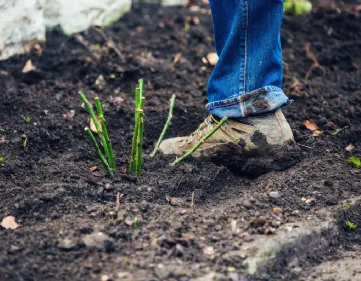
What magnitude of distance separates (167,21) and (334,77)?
136 cm

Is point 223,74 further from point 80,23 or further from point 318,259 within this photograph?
point 80,23

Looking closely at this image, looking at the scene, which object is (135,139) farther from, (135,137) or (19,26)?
(19,26)

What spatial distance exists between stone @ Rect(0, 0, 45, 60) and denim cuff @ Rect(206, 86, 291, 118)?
150cm

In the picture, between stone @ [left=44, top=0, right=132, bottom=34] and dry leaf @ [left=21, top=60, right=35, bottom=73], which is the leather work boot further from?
stone @ [left=44, top=0, right=132, bottom=34]

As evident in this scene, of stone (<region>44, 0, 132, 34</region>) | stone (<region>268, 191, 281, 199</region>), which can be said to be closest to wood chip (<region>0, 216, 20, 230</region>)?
stone (<region>268, 191, 281, 199</region>)

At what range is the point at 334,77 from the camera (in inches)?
142

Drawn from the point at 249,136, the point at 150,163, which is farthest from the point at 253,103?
the point at 150,163

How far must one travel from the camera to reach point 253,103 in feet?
8.73

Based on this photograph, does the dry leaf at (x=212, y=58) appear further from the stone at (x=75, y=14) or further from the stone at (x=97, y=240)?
the stone at (x=97, y=240)

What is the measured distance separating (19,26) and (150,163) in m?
1.43

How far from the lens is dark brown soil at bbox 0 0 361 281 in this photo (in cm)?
212

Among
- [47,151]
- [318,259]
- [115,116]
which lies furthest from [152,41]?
[318,259]

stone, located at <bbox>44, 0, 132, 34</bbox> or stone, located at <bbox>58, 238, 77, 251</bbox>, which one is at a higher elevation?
stone, located at <bbox>44, 0, 132, 34</bbox>

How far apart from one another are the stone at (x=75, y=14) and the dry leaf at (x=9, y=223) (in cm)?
197
